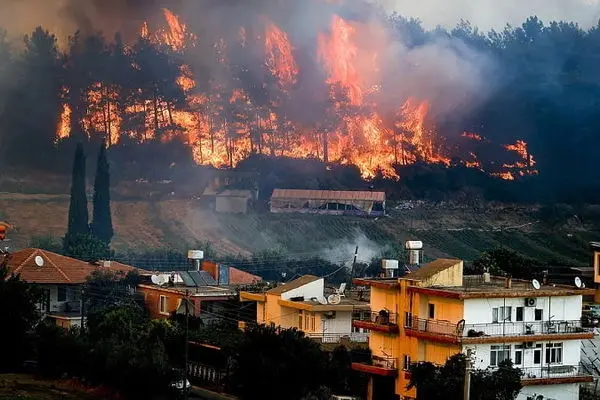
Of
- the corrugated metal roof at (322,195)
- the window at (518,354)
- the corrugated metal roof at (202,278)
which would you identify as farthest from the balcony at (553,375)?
the corrugated metal roof at (322,195)

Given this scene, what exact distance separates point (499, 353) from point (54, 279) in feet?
102

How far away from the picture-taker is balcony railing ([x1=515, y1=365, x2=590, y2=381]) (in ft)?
158

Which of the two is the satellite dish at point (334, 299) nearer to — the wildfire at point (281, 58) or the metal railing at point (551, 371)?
the metal railing at point (551, 371)

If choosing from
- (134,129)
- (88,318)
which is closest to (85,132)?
(134,129)

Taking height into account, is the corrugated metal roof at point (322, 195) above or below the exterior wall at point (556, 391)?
above

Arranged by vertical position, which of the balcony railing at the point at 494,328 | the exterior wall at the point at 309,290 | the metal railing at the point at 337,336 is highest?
the exterior wall at the point at 309,290

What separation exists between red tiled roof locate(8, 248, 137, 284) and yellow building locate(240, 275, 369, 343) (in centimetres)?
1459

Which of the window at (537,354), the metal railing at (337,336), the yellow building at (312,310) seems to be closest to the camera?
the window at (537,354)

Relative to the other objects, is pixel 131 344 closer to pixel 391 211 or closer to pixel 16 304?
pixel 16 304

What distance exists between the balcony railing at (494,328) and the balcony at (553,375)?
1.14 meters

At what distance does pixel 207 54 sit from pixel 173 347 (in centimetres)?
7181

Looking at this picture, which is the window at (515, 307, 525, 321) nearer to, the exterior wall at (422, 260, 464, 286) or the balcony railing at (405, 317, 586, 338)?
the balcony railing at (405, 317, 586, 338)

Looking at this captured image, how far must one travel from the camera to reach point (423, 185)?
403 ft

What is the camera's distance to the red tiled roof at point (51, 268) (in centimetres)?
7306
